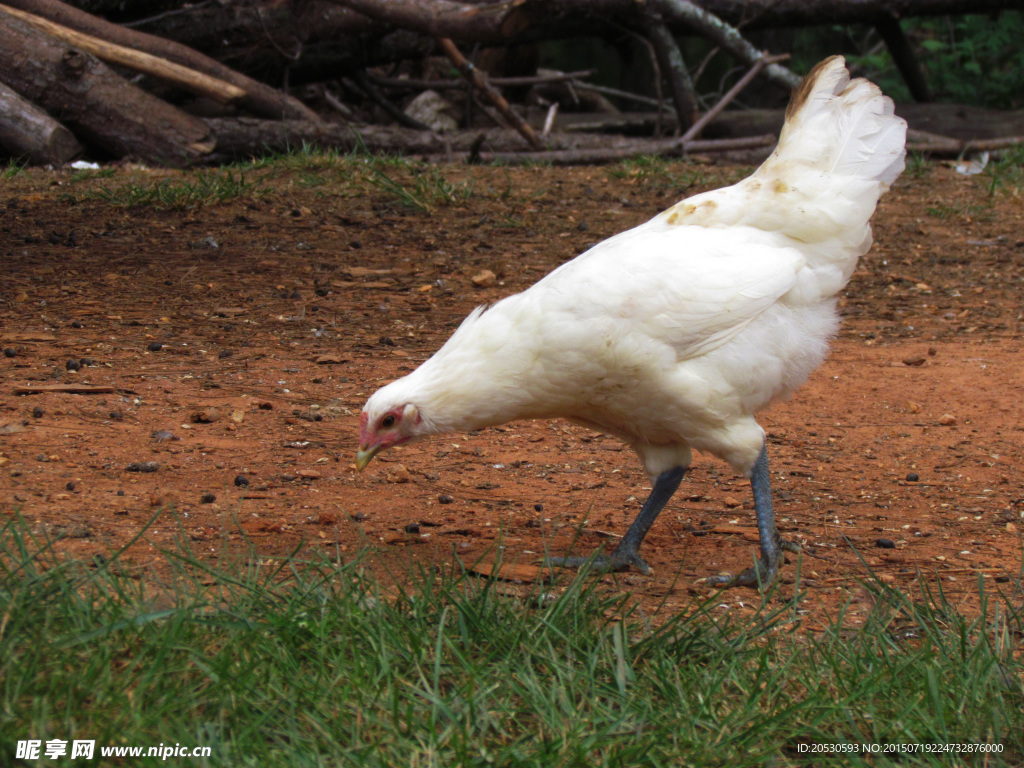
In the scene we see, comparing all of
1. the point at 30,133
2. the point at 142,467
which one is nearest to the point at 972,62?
the point at 30,133

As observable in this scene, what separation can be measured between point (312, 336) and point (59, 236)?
7.03 ft

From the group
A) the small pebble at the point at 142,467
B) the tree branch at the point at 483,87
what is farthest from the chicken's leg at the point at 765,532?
the tree branch at the point at 483,87

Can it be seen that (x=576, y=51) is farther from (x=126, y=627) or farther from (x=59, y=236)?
(x=126, y=627)

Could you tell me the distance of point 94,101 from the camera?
780 cm

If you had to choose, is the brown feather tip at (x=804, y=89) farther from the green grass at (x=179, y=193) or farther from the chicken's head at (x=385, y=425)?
the green grass at (x=179, y=193)

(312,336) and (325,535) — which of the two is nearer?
(325,535)

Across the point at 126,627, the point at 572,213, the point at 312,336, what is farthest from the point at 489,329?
the point at 572,213

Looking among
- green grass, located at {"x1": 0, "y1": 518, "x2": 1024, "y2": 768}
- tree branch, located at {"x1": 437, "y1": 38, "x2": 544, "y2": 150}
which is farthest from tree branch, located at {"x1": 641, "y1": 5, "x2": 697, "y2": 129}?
green grass, located at {"x1": 0, "y1": 518, "x2": 1024, "y2": 768}

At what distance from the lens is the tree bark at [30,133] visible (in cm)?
752

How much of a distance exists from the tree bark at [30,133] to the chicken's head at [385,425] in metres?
5.86

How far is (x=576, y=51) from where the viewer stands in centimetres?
1686

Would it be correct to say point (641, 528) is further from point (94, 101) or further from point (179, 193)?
point (94, 101)

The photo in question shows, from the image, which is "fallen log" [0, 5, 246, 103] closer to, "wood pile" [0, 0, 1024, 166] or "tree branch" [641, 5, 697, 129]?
"wood pile" [0, 0, 1024, 166]

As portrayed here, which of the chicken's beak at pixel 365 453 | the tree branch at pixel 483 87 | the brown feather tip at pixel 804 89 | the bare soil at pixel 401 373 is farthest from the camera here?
the tree branch at pixel 483 87
